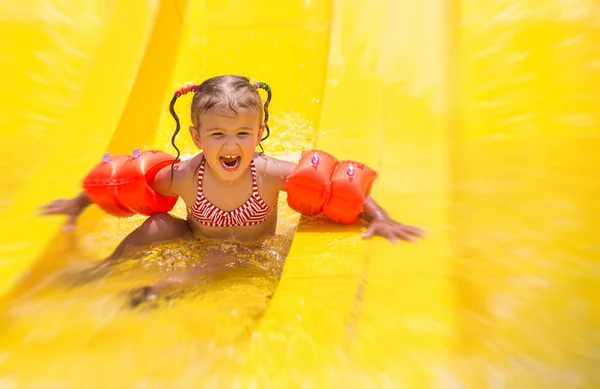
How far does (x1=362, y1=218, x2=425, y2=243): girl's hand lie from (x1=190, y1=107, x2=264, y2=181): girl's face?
1.21ft

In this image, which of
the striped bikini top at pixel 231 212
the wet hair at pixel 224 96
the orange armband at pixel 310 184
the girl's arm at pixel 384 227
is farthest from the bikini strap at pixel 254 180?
the girl's arm at pixel 384 227

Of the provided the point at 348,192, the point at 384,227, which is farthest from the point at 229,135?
the point at 384,227

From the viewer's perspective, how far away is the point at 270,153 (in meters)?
2.31

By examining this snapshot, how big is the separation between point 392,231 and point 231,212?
1.63 ft

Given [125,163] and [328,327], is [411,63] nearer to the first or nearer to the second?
[125,163]

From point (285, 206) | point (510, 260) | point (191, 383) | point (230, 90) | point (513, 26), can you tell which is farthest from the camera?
point (285, 206)

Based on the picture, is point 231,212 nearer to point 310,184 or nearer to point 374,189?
point 310,184

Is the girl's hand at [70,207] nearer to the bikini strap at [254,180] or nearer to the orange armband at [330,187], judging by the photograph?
the bikini strap at [254,180]

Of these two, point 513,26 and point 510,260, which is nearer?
point 510,260

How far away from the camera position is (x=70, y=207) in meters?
1.75

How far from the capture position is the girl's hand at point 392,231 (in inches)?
55.8

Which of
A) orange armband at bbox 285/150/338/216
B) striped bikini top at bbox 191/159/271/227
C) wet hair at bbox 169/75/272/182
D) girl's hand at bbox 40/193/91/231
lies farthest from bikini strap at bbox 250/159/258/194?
girl's hand at bbox 40/193/91/231

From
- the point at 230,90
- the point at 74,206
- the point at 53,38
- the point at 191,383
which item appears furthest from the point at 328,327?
the point at 53,38

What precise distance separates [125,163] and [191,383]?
925mm
